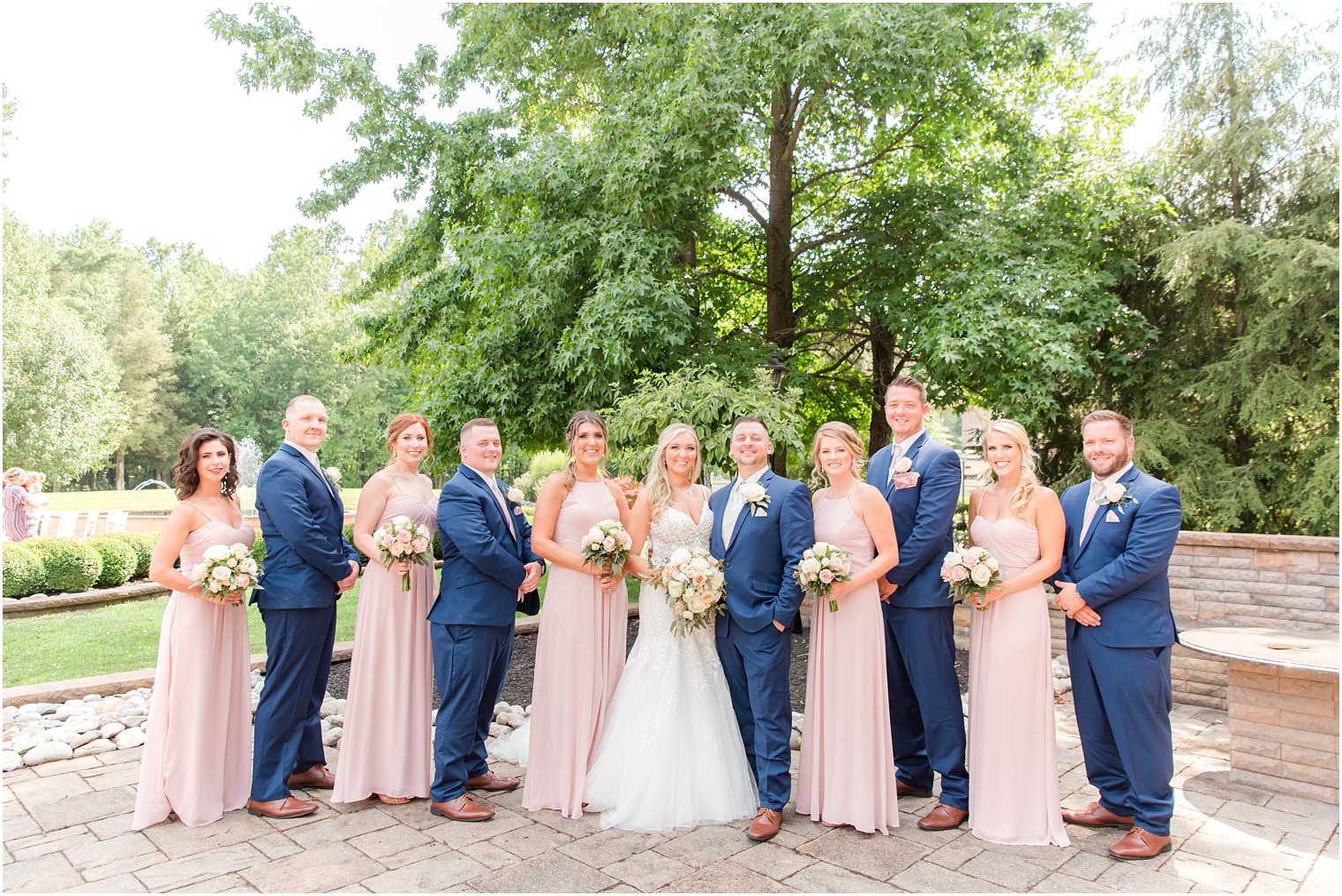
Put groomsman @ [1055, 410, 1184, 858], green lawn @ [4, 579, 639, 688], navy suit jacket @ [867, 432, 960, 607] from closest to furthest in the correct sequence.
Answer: groomsman @ [1055, 410, 1184, 858], navy suit jacket @ [867, 432, 960, 607], green lawn @ [4, 579, 639, 688]

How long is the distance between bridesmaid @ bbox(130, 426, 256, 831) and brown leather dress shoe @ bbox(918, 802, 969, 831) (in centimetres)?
373

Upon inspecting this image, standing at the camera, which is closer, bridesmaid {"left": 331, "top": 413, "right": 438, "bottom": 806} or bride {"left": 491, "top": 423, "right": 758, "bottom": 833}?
bride {"left": 491, "top": 423, "right": 758, "bottom": 833}

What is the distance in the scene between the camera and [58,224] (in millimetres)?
44469

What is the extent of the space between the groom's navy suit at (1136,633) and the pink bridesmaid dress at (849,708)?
43.5 inches

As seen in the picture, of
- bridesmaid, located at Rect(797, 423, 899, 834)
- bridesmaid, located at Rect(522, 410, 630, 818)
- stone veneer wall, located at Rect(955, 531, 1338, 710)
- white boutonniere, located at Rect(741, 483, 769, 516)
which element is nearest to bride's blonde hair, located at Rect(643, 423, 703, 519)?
bridesmaid, located at Rect(522, 410, 630, 818)

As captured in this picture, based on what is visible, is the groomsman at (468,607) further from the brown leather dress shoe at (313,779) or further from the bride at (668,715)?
the brown leather dress shoe at (313,779)

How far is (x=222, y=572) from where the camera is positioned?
444 cm

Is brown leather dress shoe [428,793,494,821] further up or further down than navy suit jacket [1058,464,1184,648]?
further down

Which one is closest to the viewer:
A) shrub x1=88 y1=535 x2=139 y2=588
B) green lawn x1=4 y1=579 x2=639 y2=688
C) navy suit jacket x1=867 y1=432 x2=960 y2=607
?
navy suit jacket x1=867 y1=432 x2=960 y2=607

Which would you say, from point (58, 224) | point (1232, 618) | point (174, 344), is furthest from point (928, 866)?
point (58, 224)

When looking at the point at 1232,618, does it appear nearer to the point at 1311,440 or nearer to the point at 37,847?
the point at 1311,440

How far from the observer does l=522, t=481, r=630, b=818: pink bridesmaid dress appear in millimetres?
4824

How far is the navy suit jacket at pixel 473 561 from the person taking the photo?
4715mm

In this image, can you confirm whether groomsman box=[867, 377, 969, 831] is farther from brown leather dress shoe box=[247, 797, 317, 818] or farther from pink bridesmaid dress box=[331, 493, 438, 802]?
brown leather dress shoe box=[247, 797, 317, 818]
